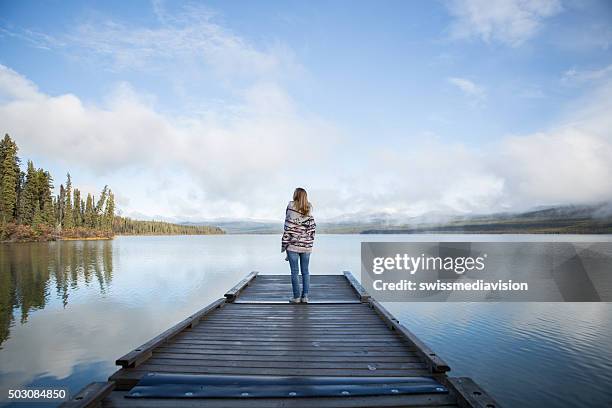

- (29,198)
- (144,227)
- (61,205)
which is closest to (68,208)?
(61,205)

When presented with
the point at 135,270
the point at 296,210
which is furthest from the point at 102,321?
the point at 135,270

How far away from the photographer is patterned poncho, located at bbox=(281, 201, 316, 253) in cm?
828

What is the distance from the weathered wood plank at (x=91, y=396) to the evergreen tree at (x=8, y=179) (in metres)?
74.5

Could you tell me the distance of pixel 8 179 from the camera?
204 feet

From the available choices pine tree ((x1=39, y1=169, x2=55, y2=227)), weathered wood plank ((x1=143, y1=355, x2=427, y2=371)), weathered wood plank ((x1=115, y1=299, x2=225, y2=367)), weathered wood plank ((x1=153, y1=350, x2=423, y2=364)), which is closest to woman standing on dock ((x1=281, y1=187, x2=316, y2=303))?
weathered wood plank ((x1=115, y1=299, x2=225, y2=367))

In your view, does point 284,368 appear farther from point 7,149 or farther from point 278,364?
point 7,149

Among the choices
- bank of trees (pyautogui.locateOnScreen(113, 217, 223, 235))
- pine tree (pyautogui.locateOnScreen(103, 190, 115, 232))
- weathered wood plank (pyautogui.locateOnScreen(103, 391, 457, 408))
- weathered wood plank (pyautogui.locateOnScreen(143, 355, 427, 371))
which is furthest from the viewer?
bank of trees (pyautogui.locateOnScreen(113, 217, 223, 235))

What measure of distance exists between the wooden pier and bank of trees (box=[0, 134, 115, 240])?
71.0 m

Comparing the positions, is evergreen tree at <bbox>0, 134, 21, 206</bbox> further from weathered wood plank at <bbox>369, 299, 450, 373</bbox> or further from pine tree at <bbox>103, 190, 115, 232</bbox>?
weathered wood plank at <bbox>369, 299, 450, 373</bbox>

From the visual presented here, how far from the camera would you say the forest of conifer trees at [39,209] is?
203 ft

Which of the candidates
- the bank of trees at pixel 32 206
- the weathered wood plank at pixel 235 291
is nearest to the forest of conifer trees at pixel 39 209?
the bank of trees at pixel 32 206

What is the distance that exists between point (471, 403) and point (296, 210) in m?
5.51

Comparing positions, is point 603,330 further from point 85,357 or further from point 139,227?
point 139,227

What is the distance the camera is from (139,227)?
154 meters
